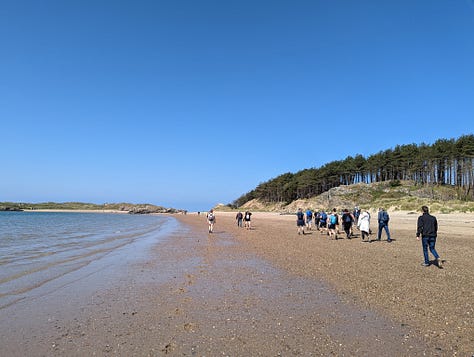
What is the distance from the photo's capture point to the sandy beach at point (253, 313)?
15.6ft

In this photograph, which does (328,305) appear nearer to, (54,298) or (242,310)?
(242,310)

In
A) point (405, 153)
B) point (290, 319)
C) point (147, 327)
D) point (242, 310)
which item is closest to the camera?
point (147, 327)

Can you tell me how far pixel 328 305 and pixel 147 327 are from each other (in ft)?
12.7

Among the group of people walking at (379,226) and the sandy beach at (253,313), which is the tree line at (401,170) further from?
the sandy beach at (253,313)

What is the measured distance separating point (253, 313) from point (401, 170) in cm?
9088

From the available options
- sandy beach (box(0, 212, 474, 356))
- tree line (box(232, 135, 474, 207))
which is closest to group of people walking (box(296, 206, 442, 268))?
sandy beach (box(0, 212, 474, 356))

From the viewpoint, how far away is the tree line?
6950 centimetres

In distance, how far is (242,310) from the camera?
647cm

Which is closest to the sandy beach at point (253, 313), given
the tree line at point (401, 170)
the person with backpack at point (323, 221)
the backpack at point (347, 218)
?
the backpack at point (347, 218)

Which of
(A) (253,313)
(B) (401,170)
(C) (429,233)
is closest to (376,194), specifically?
(B) (401,170)

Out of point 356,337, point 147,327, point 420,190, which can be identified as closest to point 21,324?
point 147,327

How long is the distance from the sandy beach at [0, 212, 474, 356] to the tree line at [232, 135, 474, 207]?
69.7m

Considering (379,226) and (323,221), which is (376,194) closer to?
(323,221)

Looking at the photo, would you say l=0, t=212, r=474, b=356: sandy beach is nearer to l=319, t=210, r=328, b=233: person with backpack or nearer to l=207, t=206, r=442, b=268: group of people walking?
l=207, t=206, r=442, b=268: group of people walking
